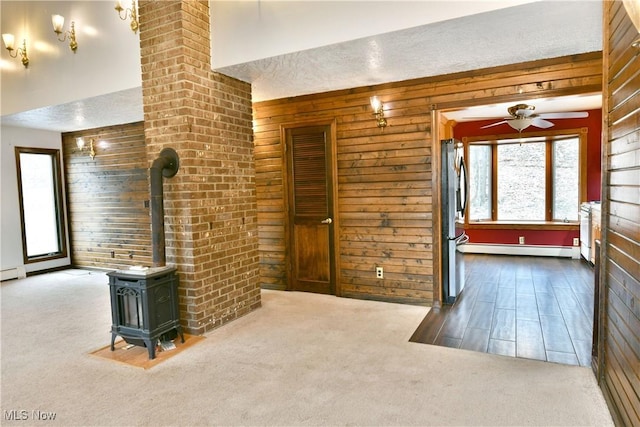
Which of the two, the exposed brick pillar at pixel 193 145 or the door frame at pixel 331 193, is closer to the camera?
the exposed brick pillar at pixel 193 145

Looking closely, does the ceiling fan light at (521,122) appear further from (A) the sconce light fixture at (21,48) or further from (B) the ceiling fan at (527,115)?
(A) the sconce light fixture at (21,48)

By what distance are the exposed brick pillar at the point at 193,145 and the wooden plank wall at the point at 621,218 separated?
3023 millimetres

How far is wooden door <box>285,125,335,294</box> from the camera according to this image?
4.69 metres

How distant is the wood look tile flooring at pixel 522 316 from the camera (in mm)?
3123

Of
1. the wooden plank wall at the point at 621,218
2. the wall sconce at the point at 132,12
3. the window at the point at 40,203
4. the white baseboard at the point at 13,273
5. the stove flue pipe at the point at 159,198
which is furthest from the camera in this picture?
the window at the point at 40,203

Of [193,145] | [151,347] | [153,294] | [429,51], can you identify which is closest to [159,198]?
[193,145]

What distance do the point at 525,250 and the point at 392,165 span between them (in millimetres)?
4094

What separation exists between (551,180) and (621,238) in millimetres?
5800

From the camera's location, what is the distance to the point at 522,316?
3.83 meters

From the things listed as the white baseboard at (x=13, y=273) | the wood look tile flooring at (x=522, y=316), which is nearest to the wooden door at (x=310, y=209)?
the wood look tile flooring at (x=522, y=316)

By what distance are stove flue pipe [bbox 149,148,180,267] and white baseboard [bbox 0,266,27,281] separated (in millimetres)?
4419

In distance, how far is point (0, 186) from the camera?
6078 millimetres

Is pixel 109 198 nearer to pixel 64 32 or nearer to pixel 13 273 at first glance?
pixel 13 273

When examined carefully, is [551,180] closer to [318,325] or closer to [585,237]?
[585,237]
